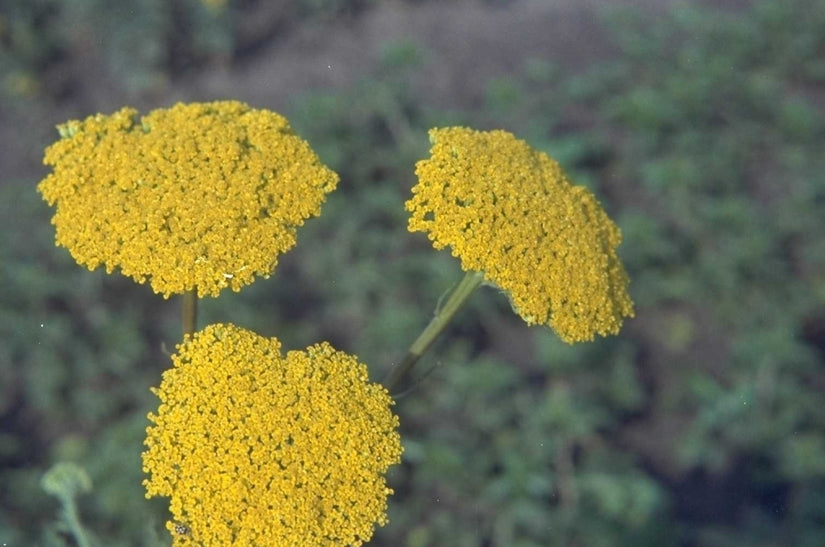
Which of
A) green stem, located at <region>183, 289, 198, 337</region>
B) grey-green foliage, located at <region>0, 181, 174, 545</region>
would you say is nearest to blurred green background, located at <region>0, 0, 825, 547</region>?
grey-green foliage, located at <region>0, 181, 174, 545</region>

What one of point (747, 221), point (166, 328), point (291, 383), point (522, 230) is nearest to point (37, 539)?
point (166, 328)

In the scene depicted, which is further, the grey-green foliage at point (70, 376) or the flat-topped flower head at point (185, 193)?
the grey-green foliage at point (70, 376)

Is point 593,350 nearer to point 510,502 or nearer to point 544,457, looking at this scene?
point 544,457

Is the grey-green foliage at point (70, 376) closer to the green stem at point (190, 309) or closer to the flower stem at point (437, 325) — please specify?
the green stem at point (190, 309)

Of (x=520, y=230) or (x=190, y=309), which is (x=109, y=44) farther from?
(x=520, y=230)

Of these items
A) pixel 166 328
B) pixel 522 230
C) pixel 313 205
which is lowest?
pixel 522 230

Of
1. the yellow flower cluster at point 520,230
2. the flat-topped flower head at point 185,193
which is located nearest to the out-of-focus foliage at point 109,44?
the flat-topped flower head at point 185,193
